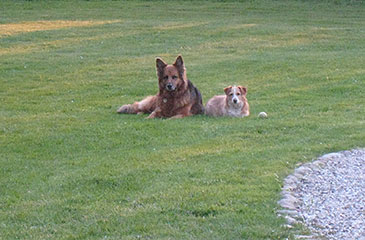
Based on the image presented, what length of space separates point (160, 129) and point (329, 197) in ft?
17.3

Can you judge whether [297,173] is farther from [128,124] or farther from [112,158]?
[128,124]

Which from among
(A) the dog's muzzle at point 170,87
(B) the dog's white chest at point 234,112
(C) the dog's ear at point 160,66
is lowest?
(B) the dog's white chest at point 234,112

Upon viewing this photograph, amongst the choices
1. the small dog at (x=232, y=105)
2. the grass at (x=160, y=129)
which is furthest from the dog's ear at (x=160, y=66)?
the small dog at (x=232, y=105)

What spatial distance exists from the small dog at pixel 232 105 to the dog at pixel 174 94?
19.4 inches

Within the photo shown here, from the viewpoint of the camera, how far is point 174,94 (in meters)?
15.5

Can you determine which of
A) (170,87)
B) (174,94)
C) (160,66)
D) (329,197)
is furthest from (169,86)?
(329,197)

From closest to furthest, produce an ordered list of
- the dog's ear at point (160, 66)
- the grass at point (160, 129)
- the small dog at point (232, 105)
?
the grass at point (160, 129) → the small dog at point (232, 105) → the dog's ear at point (160, 66)

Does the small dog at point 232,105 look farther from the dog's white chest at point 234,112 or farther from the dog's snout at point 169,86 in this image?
the dog's snout at point 169,86

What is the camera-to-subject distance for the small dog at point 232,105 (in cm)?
1501

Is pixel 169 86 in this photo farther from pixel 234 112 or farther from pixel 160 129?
pixel 160 129

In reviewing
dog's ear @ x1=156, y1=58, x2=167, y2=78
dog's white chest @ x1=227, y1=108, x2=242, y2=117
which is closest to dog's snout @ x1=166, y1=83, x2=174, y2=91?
dog's ear @ x1=156, y1=58, x2=167, y2=78

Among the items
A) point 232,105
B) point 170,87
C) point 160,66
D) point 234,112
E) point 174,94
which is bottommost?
point 234,112

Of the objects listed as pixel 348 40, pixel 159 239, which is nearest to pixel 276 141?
pixel 159 239

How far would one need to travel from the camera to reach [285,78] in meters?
20.5
